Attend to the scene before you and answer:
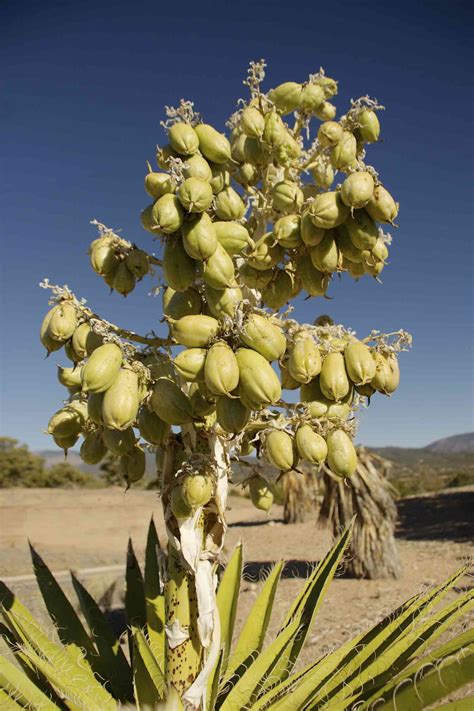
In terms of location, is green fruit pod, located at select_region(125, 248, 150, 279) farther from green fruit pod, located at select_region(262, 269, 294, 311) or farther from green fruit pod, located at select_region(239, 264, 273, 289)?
green fruit pod, located at select_region(262, 269, 294, 311)

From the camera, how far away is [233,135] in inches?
93.0

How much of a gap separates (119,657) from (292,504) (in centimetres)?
1163

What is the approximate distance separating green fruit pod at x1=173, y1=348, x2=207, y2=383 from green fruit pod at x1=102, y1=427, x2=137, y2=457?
0.34 metres

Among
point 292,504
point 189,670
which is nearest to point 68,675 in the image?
point 189,670

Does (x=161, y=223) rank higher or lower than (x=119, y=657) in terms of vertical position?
higher

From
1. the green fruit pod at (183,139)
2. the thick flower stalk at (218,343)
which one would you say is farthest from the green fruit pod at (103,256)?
the green fruit pod at (183,139)

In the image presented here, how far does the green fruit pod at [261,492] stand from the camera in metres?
2.15

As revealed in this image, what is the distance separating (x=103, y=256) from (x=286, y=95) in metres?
1.05

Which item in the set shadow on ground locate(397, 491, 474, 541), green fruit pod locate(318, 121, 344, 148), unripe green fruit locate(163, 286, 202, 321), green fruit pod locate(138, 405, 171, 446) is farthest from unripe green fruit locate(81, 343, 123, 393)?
shadow on ground locate(397, 491, 474, 541)

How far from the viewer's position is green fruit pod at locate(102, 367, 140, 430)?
5.37 feet

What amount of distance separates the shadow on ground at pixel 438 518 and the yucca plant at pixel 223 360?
8315mm

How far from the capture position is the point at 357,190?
5.66ft

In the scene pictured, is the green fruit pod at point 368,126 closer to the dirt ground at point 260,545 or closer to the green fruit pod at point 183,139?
the green fruit pod at point 183,139

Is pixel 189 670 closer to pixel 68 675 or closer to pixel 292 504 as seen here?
pixel 68 675
